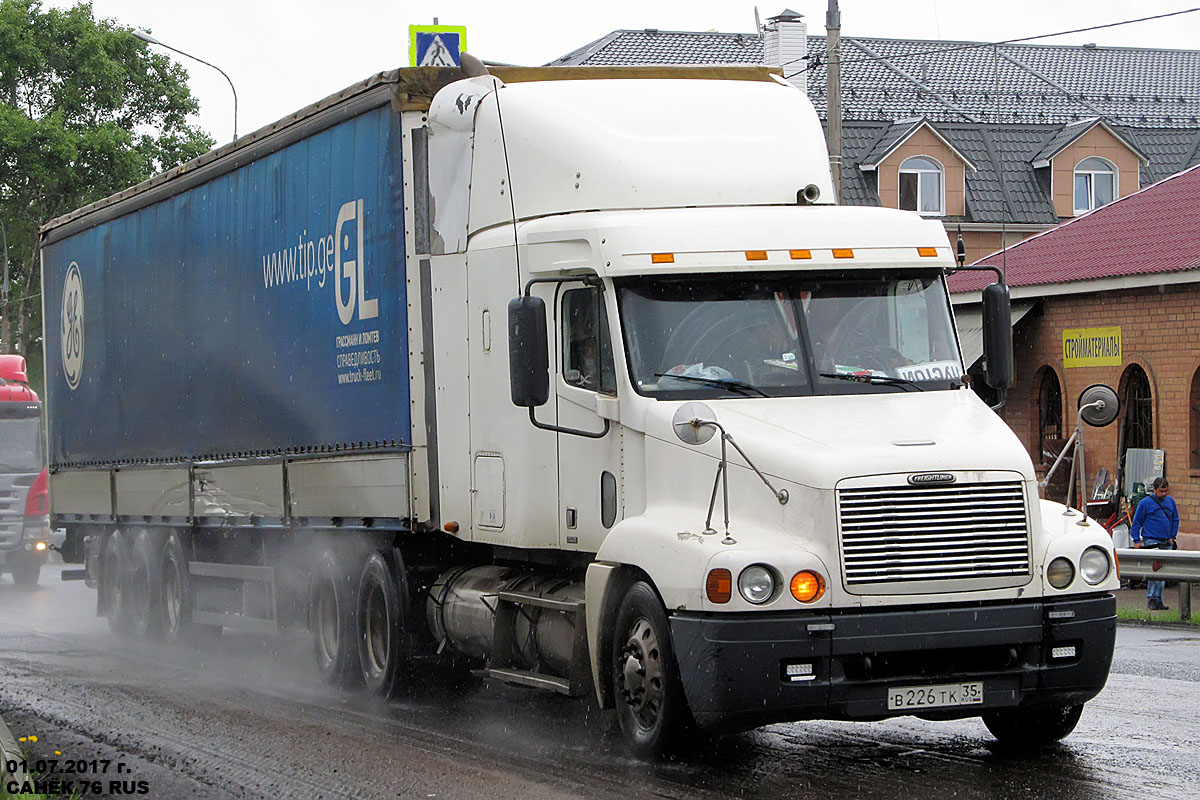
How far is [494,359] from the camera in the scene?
11.0m

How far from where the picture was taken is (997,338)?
10273 millimetres

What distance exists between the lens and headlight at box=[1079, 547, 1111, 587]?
891cm

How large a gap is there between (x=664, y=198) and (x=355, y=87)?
3277 mm

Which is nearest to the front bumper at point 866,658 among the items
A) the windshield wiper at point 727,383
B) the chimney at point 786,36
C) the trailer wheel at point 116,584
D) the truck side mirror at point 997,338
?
the windshield wiper at point 727,383

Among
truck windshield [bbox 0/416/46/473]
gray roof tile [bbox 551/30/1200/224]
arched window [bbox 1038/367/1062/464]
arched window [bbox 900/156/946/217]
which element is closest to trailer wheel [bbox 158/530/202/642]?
truck windshield [bbox 0/416/46/473]

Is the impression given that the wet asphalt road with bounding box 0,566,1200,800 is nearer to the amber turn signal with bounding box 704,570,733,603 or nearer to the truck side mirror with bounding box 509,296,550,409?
the amber turn signal with bounding box 704,570,733,603

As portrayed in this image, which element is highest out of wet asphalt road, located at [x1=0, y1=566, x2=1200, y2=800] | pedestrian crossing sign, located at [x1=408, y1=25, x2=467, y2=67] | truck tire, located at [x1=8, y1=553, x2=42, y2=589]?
pedestrian crossing sign, located at [x1=408, y1=25, x2=467, y2=67]

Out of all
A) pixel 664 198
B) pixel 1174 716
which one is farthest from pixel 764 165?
pixel 1174 716

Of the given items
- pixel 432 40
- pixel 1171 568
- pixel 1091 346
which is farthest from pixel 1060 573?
pixel 1091 346

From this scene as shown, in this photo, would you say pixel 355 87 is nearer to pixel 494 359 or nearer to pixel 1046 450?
pixel 494 359

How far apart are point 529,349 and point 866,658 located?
2.33 metres

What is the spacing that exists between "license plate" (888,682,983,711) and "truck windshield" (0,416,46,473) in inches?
922

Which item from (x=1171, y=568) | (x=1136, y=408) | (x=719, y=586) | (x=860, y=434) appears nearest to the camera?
(x=719, y=586)

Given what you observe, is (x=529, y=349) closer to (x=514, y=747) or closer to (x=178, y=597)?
(x=514, y=747)
